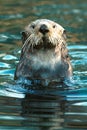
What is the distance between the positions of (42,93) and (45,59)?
642mm

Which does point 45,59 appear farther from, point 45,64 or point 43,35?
point 43,35

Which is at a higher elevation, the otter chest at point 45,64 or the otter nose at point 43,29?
the otter nose at point 43,29

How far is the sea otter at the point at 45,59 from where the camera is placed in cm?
805

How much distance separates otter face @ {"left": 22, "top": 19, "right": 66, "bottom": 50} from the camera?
772 cm

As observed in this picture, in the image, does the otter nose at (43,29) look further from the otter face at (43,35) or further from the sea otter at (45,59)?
the sea otter at (45,59)

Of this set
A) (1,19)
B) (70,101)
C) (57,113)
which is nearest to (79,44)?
(1,19)

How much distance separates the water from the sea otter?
22 cm

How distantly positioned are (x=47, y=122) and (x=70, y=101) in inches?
49.7

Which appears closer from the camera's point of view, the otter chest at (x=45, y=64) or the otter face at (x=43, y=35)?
the otter face at (x=43, y=35)

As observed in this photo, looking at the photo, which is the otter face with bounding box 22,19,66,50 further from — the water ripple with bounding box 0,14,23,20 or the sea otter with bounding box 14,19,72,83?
the water ripple with bounding box 0,14,23,20

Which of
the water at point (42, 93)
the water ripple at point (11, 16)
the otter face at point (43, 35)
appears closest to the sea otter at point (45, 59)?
the otter face at point (43, 35)

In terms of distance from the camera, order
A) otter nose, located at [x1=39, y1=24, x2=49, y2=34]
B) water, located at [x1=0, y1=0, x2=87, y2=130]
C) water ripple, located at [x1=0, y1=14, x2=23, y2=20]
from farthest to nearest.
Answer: water ripple, located at [x1=0, y1=14, x2=23, y2=20] → otter nose, located at [x1=39, y1=24, x2=49, y2=34] → water, located at [x1=0, y1=0, x2=87, y2=130]

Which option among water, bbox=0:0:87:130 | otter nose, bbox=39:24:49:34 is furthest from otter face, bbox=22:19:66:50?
water, bbox=0:0:87:130

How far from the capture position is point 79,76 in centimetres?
897
